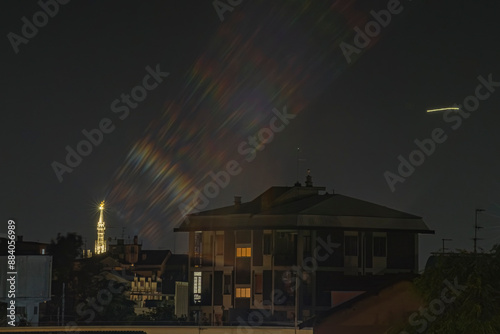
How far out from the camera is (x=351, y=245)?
9562 cm

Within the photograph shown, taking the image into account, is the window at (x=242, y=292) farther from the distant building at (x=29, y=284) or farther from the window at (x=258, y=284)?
the distant building at (x=29, y=284)

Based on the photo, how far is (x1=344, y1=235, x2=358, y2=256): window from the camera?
312 ft

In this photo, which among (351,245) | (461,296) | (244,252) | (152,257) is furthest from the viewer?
(152,257)

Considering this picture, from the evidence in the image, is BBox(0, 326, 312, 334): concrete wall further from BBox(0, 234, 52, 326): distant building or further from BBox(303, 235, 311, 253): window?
BBox(303, 235, 311, 253): window

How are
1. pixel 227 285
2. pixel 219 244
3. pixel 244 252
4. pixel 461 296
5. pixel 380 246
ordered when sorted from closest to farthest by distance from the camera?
pixel 461 296
pixel 227 285
pixel 244 252
pixel 380 246
pixel 219 244

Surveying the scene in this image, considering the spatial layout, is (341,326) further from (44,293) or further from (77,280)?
(77,280)

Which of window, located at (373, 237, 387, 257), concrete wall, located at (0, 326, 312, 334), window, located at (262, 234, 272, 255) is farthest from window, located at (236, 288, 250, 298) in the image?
concrete wall, located at (0, 326, 312, 334)

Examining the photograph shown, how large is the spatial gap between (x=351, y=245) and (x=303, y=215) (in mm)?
4812

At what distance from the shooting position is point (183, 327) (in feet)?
243

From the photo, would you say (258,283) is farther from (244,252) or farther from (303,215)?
(303,215)

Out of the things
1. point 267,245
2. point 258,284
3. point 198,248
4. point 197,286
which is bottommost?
point 197,286

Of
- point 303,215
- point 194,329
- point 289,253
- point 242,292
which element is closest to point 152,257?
point 242,292

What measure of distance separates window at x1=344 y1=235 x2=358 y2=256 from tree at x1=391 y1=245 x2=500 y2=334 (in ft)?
170

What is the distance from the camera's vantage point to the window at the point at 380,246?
97250mm
